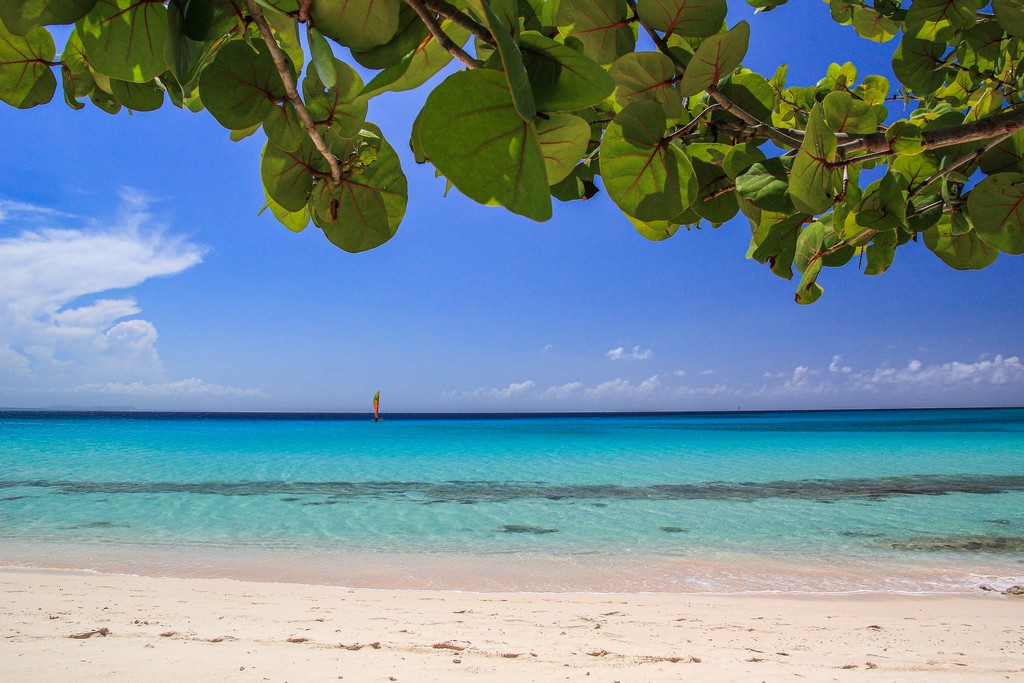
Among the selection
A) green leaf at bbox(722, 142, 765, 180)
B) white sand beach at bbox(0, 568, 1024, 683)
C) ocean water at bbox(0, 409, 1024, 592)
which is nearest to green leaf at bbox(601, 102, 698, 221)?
green leaf at bbox(722, 142, 765, 180)

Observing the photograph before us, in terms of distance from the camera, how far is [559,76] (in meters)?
0.24

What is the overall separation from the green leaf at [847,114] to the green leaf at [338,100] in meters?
0.43

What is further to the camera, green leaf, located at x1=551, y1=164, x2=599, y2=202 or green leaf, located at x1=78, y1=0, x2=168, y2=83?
green leaf, located at x1=551, y1=164, x2=599, y2=202

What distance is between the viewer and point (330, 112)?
34 centimetres

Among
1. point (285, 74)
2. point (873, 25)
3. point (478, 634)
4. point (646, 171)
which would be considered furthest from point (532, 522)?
point (285, 74)

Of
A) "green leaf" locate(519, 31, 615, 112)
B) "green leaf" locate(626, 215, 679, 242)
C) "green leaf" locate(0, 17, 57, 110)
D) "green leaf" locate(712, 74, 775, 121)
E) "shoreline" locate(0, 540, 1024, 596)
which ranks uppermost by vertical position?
"green leaf" locate(712, 74, 775, 121)

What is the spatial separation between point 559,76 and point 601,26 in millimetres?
203

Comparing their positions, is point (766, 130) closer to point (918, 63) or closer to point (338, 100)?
point (338, 100)

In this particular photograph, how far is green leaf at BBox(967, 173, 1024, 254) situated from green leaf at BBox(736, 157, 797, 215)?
0.22 metres

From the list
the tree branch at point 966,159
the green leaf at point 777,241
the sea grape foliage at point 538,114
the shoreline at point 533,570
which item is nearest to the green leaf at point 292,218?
the sea grape foliage at point 538,114

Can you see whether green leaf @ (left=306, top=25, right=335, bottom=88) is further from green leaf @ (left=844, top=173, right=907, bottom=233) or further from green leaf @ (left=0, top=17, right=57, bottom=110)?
green leaf @ (left=844, top=173, right=907, bottom=233)

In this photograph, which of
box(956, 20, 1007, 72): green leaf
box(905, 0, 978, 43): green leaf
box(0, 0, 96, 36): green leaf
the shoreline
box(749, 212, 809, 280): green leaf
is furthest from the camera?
the shoreline

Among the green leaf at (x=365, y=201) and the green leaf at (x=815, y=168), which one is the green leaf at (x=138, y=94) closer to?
the green leaf at (x=365, y=201)

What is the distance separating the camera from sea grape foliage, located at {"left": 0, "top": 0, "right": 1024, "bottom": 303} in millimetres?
232
